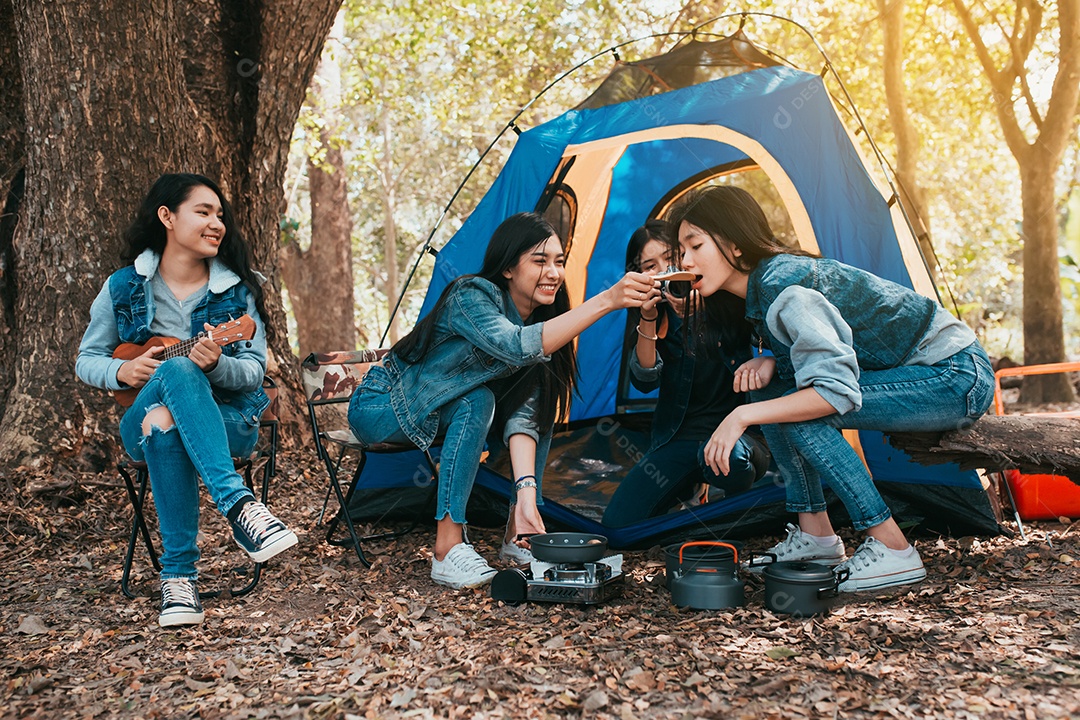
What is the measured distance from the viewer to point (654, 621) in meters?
2.42

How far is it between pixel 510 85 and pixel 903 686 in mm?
8937

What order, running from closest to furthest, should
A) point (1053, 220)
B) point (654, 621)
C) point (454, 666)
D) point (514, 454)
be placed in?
point (454, 666) → point (654, 621) → point (514, 454) → point (1053, 220)

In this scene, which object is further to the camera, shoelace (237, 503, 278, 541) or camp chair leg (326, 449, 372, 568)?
camp chair leg (326, 449, 372, 568)

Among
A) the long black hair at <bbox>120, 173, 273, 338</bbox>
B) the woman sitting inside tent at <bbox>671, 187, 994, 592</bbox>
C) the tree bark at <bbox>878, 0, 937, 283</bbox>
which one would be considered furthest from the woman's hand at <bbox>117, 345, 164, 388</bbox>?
the tree bark at <bbox>878, 0, 937, 283</bbox>

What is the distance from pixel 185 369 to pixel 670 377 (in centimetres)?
172

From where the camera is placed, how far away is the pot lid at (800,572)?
237cm

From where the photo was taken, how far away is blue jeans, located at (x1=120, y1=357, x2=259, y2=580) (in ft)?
8.17

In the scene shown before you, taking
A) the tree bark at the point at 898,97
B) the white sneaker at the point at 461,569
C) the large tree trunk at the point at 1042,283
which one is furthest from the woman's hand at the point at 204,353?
the large tree trunk at the point at 1042,283

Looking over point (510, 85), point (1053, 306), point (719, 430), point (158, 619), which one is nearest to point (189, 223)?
point (158, 619)

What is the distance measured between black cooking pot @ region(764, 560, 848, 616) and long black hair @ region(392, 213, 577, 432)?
92 centimetres

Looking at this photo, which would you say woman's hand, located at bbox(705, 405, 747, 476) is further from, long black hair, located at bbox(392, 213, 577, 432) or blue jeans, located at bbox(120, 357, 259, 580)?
blue jeans, located at bbox(120, 357, 259, 580)

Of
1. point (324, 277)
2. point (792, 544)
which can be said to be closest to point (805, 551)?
point (792, 544)

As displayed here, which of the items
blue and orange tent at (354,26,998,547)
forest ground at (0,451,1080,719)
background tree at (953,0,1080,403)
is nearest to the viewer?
forest ground at (0,451,1080,719)

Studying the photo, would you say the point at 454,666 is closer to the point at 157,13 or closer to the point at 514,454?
the point at 514,454
